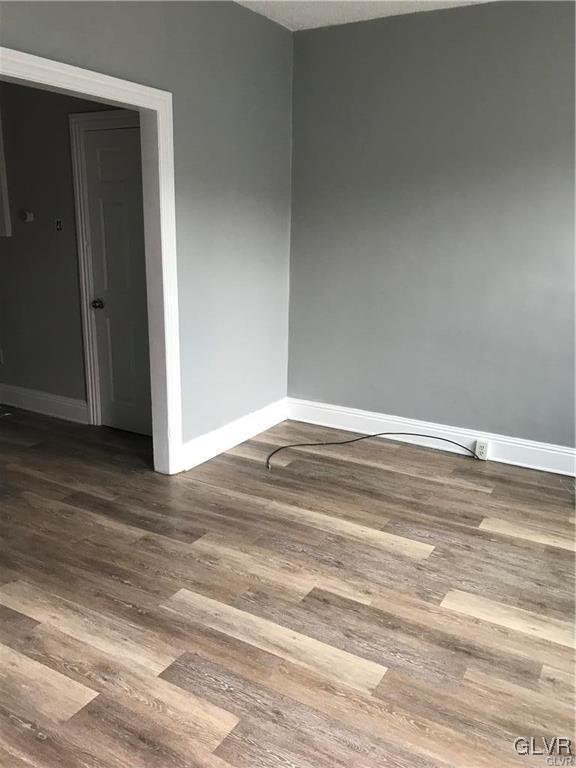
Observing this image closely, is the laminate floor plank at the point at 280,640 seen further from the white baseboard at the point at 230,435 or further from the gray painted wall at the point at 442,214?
the gray painted wall at the point at 442,214

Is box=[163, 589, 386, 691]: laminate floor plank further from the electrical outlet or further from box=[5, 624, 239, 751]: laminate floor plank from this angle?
the electrical outlet

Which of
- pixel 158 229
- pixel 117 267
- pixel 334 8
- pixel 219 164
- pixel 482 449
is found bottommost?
pixel 482 449

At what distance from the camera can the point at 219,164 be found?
12.4ft

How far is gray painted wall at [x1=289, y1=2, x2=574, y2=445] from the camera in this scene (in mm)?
3615

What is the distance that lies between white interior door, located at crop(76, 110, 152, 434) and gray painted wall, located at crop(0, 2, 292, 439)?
0.63 metres

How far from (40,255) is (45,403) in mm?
1135

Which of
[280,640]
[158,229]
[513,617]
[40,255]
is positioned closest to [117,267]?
[40,255]

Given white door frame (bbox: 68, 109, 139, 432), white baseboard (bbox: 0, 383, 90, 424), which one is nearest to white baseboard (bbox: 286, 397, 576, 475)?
white door frame (bbox: 68, 109, 139, 432)

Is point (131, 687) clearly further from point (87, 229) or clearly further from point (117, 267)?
point (87, 229)

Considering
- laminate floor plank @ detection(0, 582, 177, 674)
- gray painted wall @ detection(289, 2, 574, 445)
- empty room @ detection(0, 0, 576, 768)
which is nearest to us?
empty room @ detection(0, 0, 576, 768)

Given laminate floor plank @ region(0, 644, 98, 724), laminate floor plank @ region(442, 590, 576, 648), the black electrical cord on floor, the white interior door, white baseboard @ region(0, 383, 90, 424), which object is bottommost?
laminate floor plank @ region(442, 590, 576, 648)

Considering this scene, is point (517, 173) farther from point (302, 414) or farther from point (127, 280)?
point (127, 280)

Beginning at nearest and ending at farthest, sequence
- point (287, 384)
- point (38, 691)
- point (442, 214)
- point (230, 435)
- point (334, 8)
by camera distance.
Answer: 1. point (38, 691)
2. point (334, 8)
3. point (442, 214)
4. point (230, 435)
5. point (287, 384)

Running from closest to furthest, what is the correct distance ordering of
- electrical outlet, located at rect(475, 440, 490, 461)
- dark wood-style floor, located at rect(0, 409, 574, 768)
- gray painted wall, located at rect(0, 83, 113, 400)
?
dark wood-style floor, located at rect(0, 409, 574, 768)
electrical outlet, located at rect(475, 440, 490, 461)
gray painted wall, located at rect(0, 83, 113, 400)
